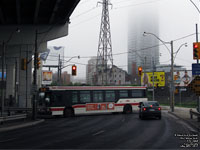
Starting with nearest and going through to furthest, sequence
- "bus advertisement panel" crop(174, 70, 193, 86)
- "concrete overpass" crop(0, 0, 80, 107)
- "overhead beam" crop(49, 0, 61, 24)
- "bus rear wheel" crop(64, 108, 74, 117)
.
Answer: "bus rear wheel" crop(64, 108, 74, 117) → "overhead beam" crop(49, 0, 61, 24) → "concrete overpass" crop(0, 0, 80, 107) → "bus advertisement panel" crop(174, 70, 193, 86)

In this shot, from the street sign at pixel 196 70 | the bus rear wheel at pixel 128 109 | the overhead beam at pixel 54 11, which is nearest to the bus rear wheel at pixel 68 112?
the bus rear wheel at pixel 128 109

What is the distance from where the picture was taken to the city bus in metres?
25.2

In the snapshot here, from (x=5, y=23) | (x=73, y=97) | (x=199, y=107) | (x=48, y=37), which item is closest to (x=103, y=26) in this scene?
(x=48, y=37)

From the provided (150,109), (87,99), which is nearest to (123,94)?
(87,99)

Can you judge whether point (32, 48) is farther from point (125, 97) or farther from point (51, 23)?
point (125, 97)

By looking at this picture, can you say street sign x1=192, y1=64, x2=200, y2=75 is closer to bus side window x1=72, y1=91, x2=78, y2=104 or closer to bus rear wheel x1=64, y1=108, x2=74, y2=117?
bus side window x1=72, y1=91, x2=78, y2=104

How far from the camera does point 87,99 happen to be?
27297 millimetres

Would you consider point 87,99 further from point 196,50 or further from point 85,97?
point 196,50

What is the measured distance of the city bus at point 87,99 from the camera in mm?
25250

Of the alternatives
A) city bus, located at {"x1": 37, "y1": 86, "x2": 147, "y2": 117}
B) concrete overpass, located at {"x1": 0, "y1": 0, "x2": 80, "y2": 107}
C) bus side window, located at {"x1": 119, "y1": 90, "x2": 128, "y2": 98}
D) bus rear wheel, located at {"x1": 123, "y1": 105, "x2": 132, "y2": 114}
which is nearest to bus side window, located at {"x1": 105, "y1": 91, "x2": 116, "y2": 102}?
city bus, located at {"x1": 37, "y1": 86, "x2": 147, "y2": 117}

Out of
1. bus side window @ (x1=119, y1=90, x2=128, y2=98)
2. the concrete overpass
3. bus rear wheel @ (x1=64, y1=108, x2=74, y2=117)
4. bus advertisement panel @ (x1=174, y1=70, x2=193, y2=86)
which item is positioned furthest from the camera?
bus advertisement panel @ (x1=174, y1=70, x2=193, y2=86)

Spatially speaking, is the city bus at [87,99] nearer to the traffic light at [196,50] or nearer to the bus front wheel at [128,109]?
the bus front wheel at [128,109]

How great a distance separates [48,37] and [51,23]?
7.39ft

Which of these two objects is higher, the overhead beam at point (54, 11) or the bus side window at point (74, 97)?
the overhead beam at point (54, 11)
